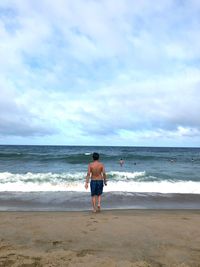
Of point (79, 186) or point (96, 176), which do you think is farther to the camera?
point (79, 186)

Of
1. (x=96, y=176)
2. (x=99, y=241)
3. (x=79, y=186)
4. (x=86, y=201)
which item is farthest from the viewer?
(x=79, y=186)

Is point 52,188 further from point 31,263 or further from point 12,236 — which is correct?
point 31,263

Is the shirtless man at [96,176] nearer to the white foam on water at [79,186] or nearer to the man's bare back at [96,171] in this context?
the man's bare back at [96,171]

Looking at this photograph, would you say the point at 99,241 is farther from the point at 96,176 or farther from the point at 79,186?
the point at 79,186

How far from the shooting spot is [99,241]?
5.95 meters

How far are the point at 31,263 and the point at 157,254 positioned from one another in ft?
6.38

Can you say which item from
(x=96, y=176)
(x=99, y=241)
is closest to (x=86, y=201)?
(x=96, y=176)

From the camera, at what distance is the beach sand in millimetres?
4980

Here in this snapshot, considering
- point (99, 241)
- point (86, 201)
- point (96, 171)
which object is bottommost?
point (86, 201)

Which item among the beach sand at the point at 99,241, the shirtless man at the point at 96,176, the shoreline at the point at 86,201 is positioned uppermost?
the shirtless man at the point at 96,176

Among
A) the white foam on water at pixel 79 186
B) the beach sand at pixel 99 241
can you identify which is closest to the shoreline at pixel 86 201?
the white foam on water at pixel 79 186

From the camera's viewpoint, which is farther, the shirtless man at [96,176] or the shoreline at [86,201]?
the shoreline at [86,201]

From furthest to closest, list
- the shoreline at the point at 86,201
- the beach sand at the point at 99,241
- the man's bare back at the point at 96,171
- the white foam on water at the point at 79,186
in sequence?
1. the white foam on water at the point at 79,186
2. the shoreline at the point at 86,201
3. the man's bare back at the point at 96,171
4. the beach sand at the point at 99,241

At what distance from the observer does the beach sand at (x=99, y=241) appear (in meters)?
4.98
